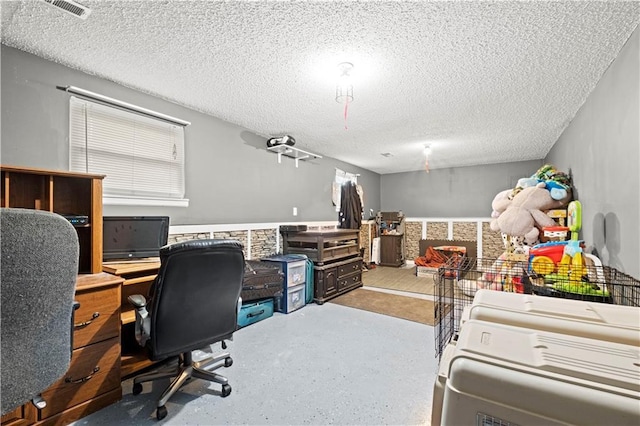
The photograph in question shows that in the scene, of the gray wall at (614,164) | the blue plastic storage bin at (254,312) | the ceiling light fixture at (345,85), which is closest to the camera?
the gray wall at (614,164)

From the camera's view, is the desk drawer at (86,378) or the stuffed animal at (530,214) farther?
the stuffed animal at (530,214)

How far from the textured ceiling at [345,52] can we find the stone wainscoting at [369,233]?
4.60 ft

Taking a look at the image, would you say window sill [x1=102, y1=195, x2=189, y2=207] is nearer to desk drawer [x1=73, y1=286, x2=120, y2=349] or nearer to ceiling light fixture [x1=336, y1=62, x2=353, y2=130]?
desk drawer [x1=73, y1=286, x2=120, y2=349]

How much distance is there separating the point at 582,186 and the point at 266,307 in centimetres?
364

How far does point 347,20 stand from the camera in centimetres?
168

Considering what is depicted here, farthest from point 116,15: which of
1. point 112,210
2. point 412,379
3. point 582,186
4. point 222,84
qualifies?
point 582,186

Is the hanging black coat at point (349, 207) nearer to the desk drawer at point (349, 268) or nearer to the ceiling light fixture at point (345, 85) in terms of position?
the desk drawer at point (349, 268)

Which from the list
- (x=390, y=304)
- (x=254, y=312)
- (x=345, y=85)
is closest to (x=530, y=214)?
(x=390, y=304)

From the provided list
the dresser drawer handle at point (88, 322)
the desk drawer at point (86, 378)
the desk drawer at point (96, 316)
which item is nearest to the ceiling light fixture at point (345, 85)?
the desk drawer at point (96, 316)

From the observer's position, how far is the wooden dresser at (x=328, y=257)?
12.9ft

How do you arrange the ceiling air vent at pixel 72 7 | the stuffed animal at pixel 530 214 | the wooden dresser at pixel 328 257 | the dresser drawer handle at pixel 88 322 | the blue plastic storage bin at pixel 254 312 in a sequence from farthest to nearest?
the wooden dresser at pixel 328 257, the blue plastic storage bin at pixel 254 312, the stuffed animal at pixel 530 214, the dresser drawer handle at pixel 88 322, the ceiling air vent at pixel 72 7

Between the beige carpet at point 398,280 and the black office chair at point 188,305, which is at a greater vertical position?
the black office chair at point 188,305

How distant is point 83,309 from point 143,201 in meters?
1.27

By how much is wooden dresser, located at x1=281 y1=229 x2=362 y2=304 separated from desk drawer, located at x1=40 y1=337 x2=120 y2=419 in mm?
2437
